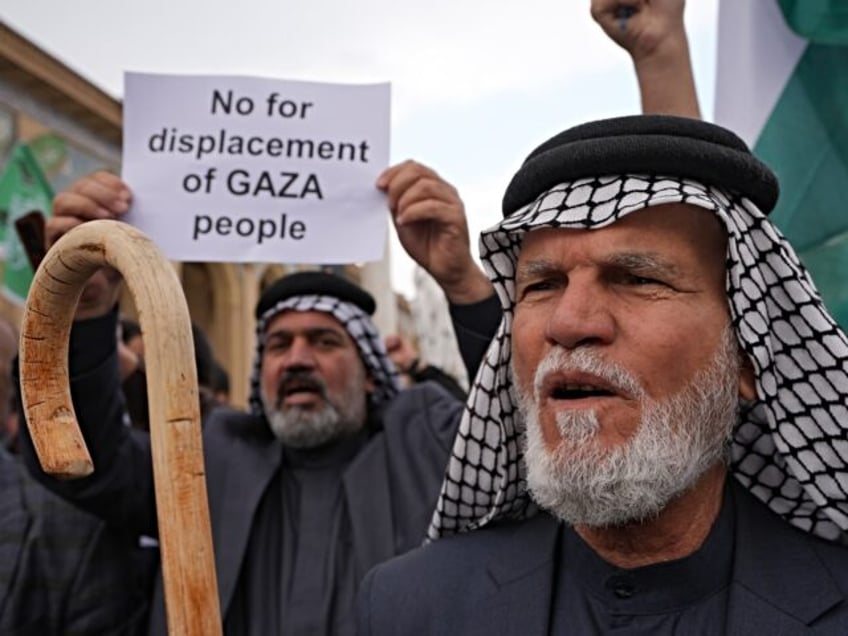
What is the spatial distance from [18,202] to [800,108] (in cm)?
335

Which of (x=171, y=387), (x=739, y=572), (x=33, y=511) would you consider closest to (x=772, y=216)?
(x=739, y=572)

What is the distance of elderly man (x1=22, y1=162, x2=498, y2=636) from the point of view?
8.36 ft

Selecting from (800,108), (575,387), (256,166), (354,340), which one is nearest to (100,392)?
(256,166)

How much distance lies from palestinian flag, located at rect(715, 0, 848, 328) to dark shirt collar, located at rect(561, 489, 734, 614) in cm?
104

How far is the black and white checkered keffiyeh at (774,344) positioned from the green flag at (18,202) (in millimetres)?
2676

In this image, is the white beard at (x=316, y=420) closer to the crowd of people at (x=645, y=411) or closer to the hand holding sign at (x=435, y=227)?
the hand holding sign at (x=435, y=227)

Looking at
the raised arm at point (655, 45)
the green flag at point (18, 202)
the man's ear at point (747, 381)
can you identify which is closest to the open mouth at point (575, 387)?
the man's ear at point (747, 381)

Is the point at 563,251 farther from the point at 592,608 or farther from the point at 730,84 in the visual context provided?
the point at 730,84

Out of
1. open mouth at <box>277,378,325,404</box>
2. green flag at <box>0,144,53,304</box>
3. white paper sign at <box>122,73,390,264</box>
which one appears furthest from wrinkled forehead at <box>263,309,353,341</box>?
green flag at <box>0,144,53,304</box>

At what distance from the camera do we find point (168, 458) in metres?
1.13

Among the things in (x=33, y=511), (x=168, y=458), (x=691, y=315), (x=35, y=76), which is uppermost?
(x=35, y=76)

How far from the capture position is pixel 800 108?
9.00 ft

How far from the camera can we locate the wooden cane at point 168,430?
3.60 ft

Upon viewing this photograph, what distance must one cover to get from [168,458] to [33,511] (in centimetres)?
199
